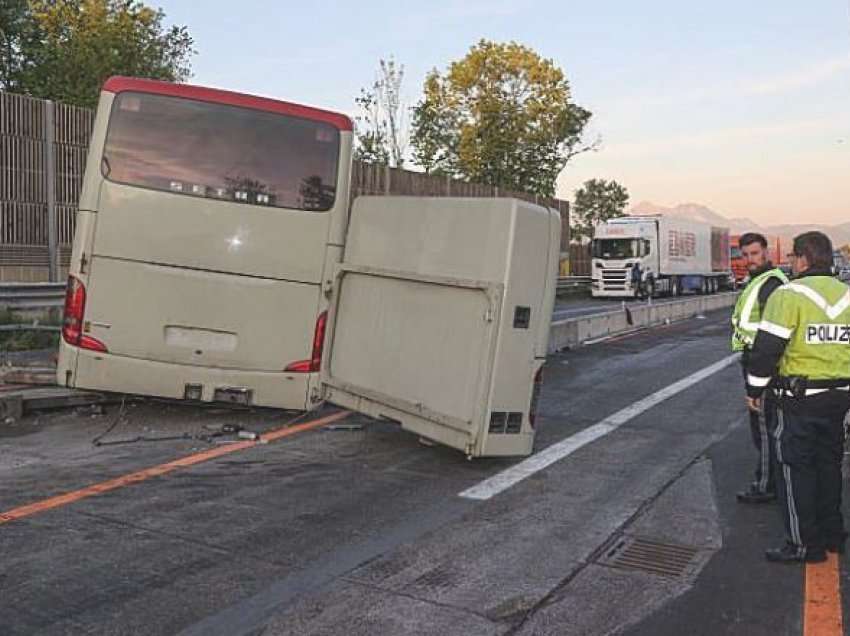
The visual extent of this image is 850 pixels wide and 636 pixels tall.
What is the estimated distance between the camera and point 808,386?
4891 millimetres

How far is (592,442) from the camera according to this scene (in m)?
8.15

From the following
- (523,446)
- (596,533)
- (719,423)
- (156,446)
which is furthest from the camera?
(719,423)

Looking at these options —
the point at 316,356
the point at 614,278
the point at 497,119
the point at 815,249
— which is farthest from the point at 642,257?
the point at 815,249

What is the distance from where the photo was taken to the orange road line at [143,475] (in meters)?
5.32

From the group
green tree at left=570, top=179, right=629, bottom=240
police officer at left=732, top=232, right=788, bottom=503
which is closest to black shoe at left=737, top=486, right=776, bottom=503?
police officer at left=732, top=232, right=788, bottom=503

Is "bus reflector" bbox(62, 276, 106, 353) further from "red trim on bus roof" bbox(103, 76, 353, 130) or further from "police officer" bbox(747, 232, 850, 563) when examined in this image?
"police officer" bbox(747, 232, 850, 563)

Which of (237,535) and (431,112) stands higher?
(431,112)

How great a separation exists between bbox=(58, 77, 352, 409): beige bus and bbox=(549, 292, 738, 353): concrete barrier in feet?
21.0

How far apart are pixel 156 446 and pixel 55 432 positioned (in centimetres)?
113

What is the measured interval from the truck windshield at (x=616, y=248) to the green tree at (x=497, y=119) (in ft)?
39.0

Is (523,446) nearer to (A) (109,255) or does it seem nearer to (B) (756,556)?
(B) (756,556)

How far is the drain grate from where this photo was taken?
15.6ft

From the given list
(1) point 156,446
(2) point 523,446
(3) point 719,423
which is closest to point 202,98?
(1) point 156,446

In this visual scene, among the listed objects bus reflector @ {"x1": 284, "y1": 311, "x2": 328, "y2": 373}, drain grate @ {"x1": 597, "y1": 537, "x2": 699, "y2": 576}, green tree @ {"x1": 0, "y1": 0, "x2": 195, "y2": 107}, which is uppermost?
green tree @ {"x1": 0, "y1": 0, "x2": 195, "y2": 107}
